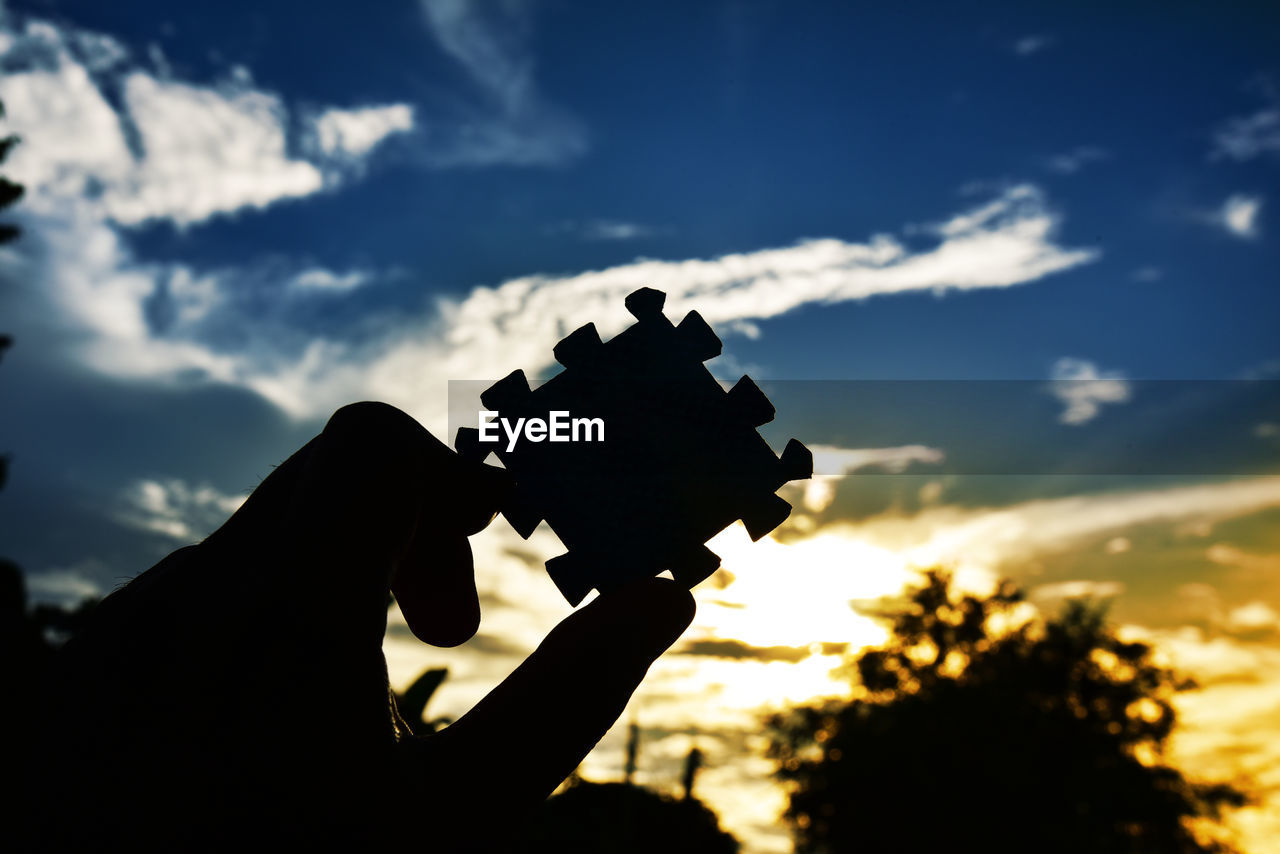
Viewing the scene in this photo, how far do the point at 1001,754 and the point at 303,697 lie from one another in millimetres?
32138

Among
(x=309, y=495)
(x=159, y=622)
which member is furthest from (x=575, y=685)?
(x=159, y=622)

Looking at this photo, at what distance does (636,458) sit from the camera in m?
3.07

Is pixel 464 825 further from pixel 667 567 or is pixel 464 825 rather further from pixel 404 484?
pixel 667 567

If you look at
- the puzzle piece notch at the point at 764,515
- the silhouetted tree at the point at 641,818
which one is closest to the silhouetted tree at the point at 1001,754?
the silhouetted tree at the point at 641,818

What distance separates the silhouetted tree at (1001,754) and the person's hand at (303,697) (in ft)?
102

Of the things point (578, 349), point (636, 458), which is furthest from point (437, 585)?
point (578, 349)

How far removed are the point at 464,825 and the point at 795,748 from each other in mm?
34237

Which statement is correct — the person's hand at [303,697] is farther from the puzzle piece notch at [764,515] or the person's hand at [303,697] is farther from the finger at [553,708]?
the puzzle piece notch at [764,515]

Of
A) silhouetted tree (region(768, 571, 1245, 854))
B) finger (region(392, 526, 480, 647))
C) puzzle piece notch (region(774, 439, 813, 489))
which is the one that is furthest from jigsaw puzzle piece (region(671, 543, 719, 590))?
silhouetted tree (region(768, 571, 1245, 854))

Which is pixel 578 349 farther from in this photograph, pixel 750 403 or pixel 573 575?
pixel 573 575

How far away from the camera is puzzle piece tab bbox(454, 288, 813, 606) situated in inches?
119

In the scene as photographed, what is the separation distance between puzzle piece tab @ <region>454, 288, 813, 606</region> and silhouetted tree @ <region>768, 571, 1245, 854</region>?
30.0m

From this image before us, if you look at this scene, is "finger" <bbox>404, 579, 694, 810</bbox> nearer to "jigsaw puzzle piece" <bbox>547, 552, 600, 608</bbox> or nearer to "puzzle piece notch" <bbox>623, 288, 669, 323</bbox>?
"jigsaw puzzle piece" <bbox>547, 552, 600, 608</bbox>

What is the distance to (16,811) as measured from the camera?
1.68m
